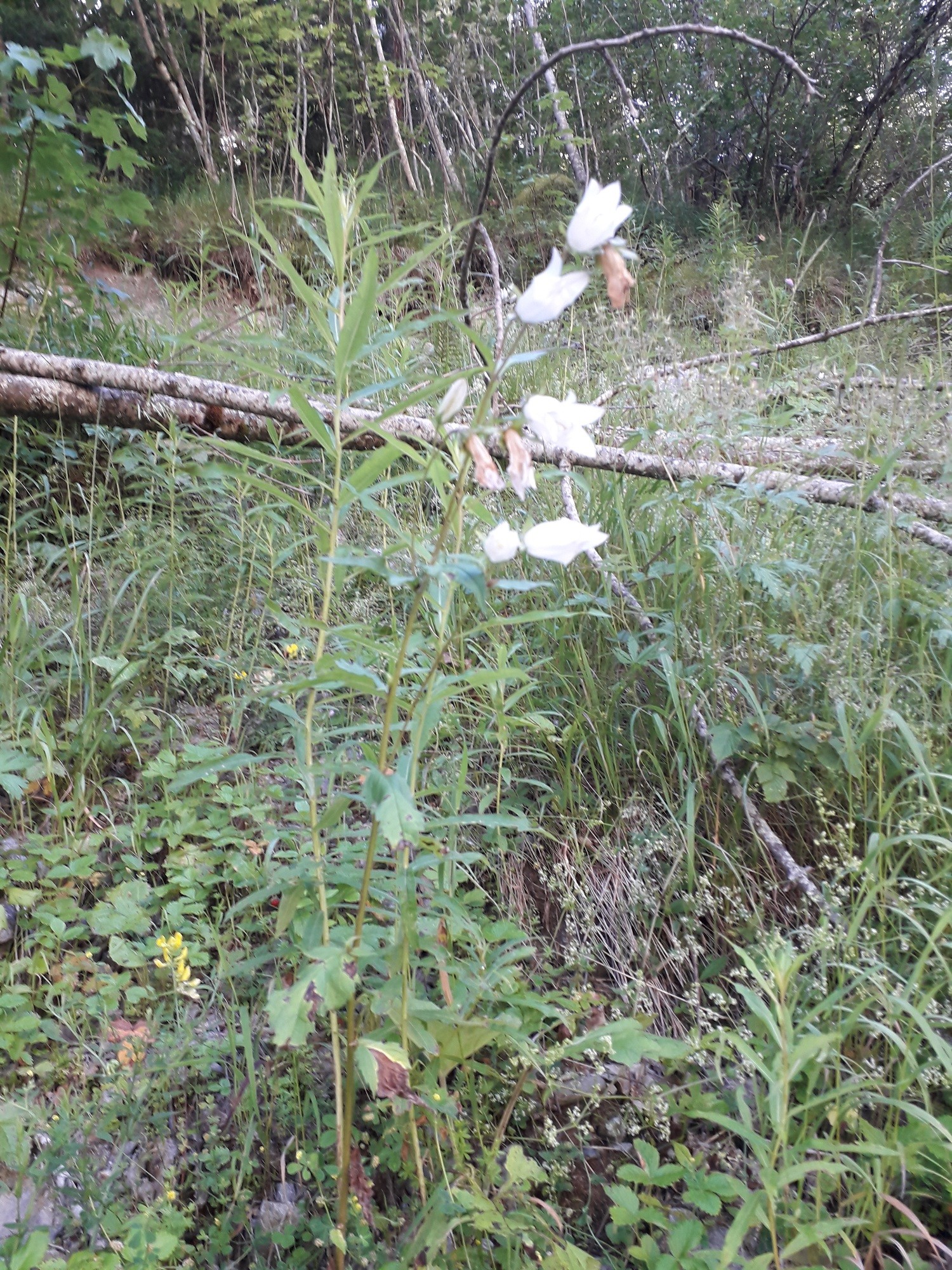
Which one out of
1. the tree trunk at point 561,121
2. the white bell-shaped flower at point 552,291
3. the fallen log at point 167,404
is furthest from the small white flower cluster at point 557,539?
the tree trunk at point 561,121

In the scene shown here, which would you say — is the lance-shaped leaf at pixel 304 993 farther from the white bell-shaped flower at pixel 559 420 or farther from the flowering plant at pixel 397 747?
the white bell-shaped flower at pixel 559 420

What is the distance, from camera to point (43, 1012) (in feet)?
5.02

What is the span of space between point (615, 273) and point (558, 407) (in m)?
0.16

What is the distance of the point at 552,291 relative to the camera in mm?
827

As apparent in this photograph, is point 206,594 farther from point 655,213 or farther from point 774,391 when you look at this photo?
point 655,213

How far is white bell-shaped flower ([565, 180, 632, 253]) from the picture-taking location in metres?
0.82

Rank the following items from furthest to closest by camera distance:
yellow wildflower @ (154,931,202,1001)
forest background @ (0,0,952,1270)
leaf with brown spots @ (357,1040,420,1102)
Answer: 1. yellow wildflower @ (154,931,202,1001)
2. forest background @ (0,0,952,1270)
3. leaf with brown spots @ (357,1040,420,1102)

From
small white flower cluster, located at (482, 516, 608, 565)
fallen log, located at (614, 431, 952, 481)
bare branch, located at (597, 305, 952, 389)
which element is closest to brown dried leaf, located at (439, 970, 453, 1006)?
small white flower cluster, located at (482, 516, 608, 565)

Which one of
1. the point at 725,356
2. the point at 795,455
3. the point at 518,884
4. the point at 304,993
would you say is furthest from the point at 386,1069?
the point at 725,356

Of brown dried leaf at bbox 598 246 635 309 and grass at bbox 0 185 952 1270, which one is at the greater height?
brown dried leaf at bbox 598 246 635 309

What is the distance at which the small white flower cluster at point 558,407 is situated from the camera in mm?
825

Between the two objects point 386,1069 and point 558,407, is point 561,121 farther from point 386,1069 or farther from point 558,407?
A: point 386,1069

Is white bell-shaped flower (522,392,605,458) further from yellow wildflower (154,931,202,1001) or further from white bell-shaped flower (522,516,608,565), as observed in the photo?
yellow wildflower (154,931,202,1001)

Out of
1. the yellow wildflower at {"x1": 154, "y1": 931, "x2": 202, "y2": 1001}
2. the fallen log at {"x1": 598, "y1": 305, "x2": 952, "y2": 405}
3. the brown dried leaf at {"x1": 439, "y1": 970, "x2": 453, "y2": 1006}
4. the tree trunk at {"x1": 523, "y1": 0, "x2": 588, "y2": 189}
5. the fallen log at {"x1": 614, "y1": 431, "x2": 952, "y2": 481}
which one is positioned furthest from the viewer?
the tree trunk at {"x1": 523, "y1": 0, "x2": 588, "y2": 189}
